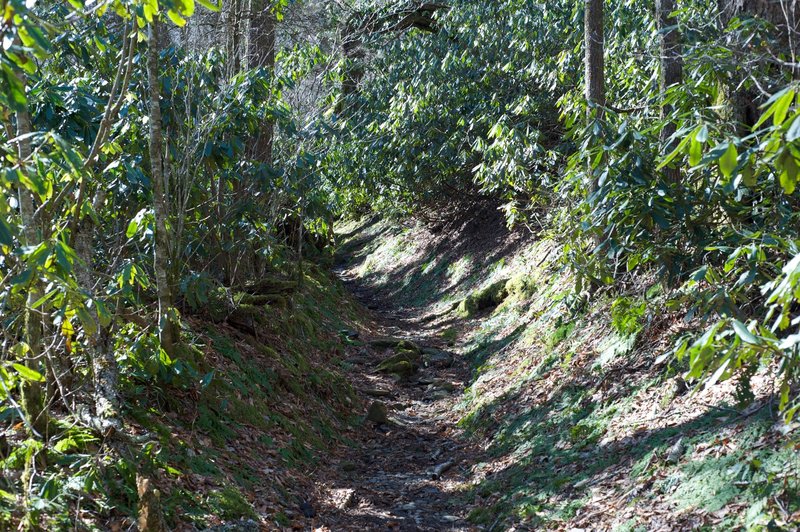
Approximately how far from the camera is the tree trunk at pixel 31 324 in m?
4.56

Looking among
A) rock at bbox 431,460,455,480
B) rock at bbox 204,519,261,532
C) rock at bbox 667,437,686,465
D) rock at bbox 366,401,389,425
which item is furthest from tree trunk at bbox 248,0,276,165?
rock at bbox 667,437,686,465

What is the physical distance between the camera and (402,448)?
346 inches

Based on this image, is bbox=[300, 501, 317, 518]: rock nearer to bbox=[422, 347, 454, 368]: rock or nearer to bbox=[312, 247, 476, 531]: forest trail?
bbox=[312, 247, 476, 531]: forest trail

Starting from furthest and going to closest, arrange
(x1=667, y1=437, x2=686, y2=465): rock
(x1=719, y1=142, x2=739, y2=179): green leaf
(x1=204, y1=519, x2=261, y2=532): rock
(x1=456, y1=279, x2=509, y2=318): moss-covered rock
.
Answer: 1. (x1=456, y1=279, x2=509, y2=318): moss-covered rock
2. (x1=667, y1=437, x2=686, y2=465): rock
3. (x1=204, y1=519, x2=261, y2=532): rock
4. (x1=719, y1=142, x2=739, y2=179): green leaf

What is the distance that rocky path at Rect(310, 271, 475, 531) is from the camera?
6695mm

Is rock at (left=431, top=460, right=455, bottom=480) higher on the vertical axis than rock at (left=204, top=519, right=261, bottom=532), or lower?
lower

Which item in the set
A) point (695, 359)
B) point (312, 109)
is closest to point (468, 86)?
point (312, 109)

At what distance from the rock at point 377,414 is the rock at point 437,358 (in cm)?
271

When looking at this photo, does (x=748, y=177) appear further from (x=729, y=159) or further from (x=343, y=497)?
(x=343, y=497)

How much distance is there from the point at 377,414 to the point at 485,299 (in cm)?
589

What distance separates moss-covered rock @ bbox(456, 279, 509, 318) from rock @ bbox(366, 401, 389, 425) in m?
5.42

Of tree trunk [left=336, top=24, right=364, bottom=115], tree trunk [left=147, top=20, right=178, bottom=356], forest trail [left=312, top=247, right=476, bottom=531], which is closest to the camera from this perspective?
tree trunk [left=147, top=20, right=178, bottom=356]

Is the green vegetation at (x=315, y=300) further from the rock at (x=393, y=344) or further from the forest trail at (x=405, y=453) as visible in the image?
the forest trail at (x=405, y=453)

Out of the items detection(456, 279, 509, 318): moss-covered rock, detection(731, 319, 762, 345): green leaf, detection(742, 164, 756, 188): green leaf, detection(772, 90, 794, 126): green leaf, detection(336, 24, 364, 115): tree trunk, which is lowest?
detection(456, 279, 509, 318): moss-covered rock
